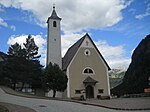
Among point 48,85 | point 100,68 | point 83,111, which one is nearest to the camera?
point 83,111

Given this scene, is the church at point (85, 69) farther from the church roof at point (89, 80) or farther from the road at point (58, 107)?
the road at point (58, 107)

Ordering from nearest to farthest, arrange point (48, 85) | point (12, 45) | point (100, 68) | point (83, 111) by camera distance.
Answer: point (83, 111) → point (48, 85) → point (100, 68) → point (12, 45)

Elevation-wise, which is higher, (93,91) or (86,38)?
(86,38)

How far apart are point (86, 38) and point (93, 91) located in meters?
9.72

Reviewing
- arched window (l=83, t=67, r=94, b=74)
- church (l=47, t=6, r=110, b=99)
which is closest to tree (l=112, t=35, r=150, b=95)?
church (l=47, t=6, r=110, b=99)

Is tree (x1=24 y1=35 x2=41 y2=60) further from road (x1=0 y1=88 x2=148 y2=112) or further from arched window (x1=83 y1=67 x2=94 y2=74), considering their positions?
road (x1=0 y1=88 x2=148 y2=112)

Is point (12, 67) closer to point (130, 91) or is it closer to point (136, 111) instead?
point (130, 91)

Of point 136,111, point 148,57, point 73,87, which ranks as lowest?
point 136,111

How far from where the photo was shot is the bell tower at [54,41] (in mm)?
45906

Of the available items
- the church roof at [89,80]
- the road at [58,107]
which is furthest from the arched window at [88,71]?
the road at [58,107]

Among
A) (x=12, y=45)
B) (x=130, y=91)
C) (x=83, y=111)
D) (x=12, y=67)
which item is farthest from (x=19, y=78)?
(x=83, y=111)

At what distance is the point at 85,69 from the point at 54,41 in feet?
28.7

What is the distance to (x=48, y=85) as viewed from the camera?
34531 mm

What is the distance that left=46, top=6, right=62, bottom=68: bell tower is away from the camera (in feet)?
151
